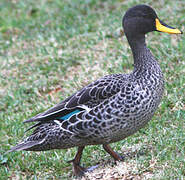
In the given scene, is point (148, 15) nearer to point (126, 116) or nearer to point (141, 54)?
point (141, 54)

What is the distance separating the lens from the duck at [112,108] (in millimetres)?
4434

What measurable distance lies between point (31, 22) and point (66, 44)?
1.87 m

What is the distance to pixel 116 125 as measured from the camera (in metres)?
4.42

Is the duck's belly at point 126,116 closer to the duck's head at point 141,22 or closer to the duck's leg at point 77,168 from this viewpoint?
the duck's leg at point 77,168

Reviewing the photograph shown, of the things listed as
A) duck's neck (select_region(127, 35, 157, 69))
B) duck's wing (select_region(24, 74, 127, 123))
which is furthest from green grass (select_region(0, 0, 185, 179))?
duck's neck (select_region(127, 35, 157, 69))

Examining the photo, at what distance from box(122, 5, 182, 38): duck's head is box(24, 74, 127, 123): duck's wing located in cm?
56

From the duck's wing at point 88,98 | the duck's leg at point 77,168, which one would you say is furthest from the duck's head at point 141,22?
the duck's leg at point 77,168

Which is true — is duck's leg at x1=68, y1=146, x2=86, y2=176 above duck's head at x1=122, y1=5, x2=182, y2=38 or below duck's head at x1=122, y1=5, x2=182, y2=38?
below

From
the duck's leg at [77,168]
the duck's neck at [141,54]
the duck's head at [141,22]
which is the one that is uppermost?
the duck's head at [141,22]

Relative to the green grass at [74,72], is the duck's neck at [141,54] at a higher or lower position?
higher

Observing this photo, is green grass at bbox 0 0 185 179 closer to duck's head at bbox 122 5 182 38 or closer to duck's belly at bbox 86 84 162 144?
duck's belly at bbox 86 84 162 144

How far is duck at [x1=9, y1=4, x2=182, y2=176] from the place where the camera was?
4.43 m

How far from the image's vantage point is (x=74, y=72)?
24.8 ft

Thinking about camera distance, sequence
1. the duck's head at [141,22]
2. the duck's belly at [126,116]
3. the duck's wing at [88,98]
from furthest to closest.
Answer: the duck's head at [141,22]
the duck's wing at [88,98]
the duck's belly at [126,116]
